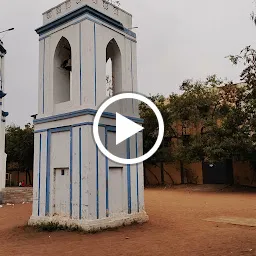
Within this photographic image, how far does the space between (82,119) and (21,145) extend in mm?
22870

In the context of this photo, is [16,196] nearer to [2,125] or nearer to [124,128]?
[2,125]

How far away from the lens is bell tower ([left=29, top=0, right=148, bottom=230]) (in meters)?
9.48

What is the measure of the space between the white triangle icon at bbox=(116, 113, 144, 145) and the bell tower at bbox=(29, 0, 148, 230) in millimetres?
182

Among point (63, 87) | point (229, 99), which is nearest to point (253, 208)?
point (63, 87)

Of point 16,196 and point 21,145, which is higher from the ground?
point 21,145

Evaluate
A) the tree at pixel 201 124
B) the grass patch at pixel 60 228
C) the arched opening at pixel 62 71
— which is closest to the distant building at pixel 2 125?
the arched opening at pixel 62 71

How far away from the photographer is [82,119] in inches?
380

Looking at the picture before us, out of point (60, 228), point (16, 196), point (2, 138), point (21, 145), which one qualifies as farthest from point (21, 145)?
point (60, 228)

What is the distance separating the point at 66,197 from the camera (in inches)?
385

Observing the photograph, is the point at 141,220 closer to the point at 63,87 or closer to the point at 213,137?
the point at 63,87

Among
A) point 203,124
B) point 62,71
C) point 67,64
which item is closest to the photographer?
point 67,64

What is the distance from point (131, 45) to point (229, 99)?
12848mm

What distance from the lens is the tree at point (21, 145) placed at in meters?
30.9

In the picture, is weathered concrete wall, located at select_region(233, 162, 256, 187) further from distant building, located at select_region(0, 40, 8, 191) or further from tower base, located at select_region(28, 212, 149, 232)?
tower base, located at select_region(28, 212, 149, 232)
